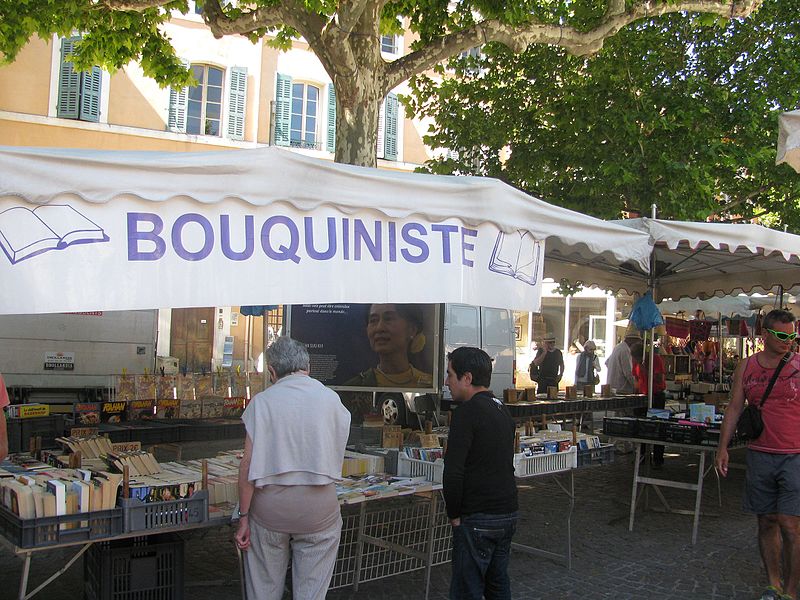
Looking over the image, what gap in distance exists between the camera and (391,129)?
21703 mm

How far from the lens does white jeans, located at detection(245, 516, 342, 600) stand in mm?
3529

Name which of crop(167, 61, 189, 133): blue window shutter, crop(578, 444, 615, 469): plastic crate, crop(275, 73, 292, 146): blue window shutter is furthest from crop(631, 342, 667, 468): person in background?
crop(167, 61, 189, 133): blue window shutter

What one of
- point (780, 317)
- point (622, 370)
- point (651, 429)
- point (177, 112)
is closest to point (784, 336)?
point (780, 317)

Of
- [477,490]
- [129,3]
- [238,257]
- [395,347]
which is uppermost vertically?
[129,3]

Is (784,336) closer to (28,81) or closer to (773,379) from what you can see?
(773,379)

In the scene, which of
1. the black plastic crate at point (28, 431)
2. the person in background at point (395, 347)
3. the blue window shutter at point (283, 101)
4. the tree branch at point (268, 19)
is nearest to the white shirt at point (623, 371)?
the person in background at point (395, 347)

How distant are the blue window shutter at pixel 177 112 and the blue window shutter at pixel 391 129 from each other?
5448 millimetres

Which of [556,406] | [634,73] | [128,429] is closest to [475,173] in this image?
[634,73]

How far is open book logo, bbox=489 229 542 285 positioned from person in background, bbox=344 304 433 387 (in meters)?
3.95

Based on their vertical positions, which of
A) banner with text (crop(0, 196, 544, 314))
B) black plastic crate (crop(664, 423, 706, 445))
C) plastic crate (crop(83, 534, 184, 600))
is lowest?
plastic crate (crop(83, 534, 184, 600))

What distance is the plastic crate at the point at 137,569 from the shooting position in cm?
397

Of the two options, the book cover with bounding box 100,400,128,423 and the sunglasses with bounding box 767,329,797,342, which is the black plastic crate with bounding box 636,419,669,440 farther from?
the book cover with bounding box 100,400,128,423

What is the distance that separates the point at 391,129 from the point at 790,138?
17276 millimetres

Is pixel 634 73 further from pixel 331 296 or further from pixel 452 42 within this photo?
pixel 331 296
